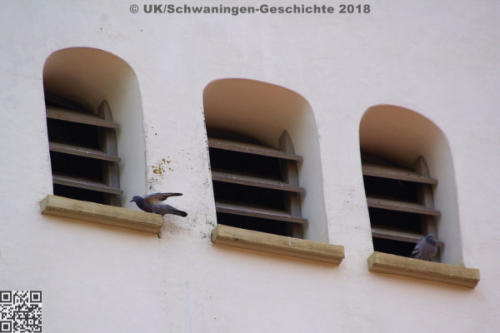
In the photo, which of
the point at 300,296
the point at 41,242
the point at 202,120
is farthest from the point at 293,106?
the point at 41,242

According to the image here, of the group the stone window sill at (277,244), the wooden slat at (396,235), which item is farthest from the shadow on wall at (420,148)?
the stone window sill at (277,244)

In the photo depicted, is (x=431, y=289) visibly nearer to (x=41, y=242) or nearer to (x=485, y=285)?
(x=485, y=285)

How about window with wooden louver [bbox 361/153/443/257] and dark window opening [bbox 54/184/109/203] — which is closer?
dark window opening [bbox 54/184/109/203]

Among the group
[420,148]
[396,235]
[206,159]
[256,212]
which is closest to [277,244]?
[256,212]

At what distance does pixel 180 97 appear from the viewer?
14898mm

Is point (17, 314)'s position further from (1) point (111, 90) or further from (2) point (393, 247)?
(2) point (393, 247)

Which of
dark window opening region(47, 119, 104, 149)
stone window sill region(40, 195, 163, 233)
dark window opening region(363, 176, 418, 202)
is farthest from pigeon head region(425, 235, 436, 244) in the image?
dark window opening region(47, 119, 104, 149)

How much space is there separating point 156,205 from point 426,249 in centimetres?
277

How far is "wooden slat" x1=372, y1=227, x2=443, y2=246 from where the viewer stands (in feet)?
50.9

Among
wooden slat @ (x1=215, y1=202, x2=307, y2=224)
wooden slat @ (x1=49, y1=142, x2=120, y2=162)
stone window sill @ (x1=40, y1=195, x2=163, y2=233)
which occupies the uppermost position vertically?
wooden slat @ (x1=49, y1=142, x2=120, y2=162)

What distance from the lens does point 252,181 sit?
600 inches

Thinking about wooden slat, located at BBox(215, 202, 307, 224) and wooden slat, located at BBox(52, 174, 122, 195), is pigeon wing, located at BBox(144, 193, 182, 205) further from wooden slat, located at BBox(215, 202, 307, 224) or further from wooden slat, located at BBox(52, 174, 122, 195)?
wooden slat, located at BBox(215, 202, 307, 224)

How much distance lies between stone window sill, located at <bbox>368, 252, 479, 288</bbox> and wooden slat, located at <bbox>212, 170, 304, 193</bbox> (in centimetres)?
123

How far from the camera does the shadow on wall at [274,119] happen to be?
15.1m
